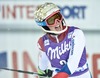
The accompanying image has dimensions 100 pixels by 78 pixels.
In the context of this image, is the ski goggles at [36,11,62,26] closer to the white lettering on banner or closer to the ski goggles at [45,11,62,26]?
the ski goggles at [45,11,62,26]

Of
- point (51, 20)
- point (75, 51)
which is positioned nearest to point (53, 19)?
point (51, 20)

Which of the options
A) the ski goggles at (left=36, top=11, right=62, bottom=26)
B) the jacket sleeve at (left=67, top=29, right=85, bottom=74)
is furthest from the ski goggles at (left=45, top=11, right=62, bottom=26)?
the jacket sleeve at (left=67, top=29, right=85, bottom=74)

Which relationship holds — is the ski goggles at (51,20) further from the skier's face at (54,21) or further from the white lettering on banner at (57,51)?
the white lettering on banner at (57,51)

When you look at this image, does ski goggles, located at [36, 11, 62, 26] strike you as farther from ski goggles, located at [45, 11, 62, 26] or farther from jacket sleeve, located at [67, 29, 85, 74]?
jacket sleeve, located at [67, 29, 85, 74]

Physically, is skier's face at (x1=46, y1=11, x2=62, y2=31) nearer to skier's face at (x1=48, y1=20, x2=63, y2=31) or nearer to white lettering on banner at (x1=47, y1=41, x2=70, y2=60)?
skier's face at (x1=48, y1=20, x2=63, y2=31)

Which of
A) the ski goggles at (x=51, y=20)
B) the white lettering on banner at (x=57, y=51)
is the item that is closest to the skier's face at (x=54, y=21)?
the ski goggles at (x=51, y=20)

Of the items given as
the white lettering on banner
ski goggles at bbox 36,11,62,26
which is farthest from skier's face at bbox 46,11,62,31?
the white lettering on banner

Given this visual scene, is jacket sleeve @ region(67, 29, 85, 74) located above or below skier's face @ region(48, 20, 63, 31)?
below

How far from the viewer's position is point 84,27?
8.84 feet

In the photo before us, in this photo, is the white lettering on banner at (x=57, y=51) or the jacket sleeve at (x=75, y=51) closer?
the jacket sleeve at (x=75, y=51)

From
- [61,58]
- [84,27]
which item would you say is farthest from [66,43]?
[84,27]

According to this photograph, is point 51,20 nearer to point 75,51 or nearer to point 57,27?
point 57,27

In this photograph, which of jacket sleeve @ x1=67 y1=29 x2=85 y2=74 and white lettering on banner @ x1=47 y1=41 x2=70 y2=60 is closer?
jacket sleeve @ x1=67 y1=29 x2=85 y2=74

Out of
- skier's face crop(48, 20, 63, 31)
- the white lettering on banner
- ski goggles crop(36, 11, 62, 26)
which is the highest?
ski goggles crop(36, 11, 62, 26)
